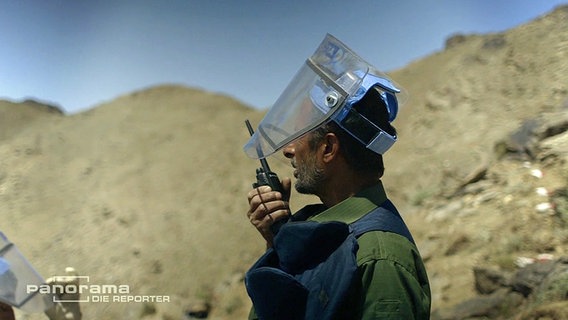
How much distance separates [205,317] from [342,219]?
39.2 feet

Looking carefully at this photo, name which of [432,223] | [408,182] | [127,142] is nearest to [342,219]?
[432,223]

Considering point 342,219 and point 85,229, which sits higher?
point 342,219

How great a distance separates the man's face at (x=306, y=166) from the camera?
6.23 ft

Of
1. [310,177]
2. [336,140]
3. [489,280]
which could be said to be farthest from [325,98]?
[489,280]

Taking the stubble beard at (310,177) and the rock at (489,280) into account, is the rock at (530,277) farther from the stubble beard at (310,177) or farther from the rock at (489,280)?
the stubble beard at (310,177)

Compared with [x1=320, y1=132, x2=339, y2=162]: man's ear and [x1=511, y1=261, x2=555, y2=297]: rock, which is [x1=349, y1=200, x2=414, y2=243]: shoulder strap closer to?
[x1=320, y1=132, x2=339, y2=162]: man's ear

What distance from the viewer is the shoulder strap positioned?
1.68m

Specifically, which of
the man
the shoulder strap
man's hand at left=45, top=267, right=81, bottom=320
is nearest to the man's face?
the man

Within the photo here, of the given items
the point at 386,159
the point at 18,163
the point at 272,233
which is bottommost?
the point at 18,163

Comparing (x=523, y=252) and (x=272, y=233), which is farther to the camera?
(x=523, y=252)

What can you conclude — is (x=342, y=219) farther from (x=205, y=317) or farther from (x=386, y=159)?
(x=386, y=159)

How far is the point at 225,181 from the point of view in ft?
65.0

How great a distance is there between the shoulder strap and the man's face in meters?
0.22

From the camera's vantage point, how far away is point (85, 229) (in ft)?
55.0
